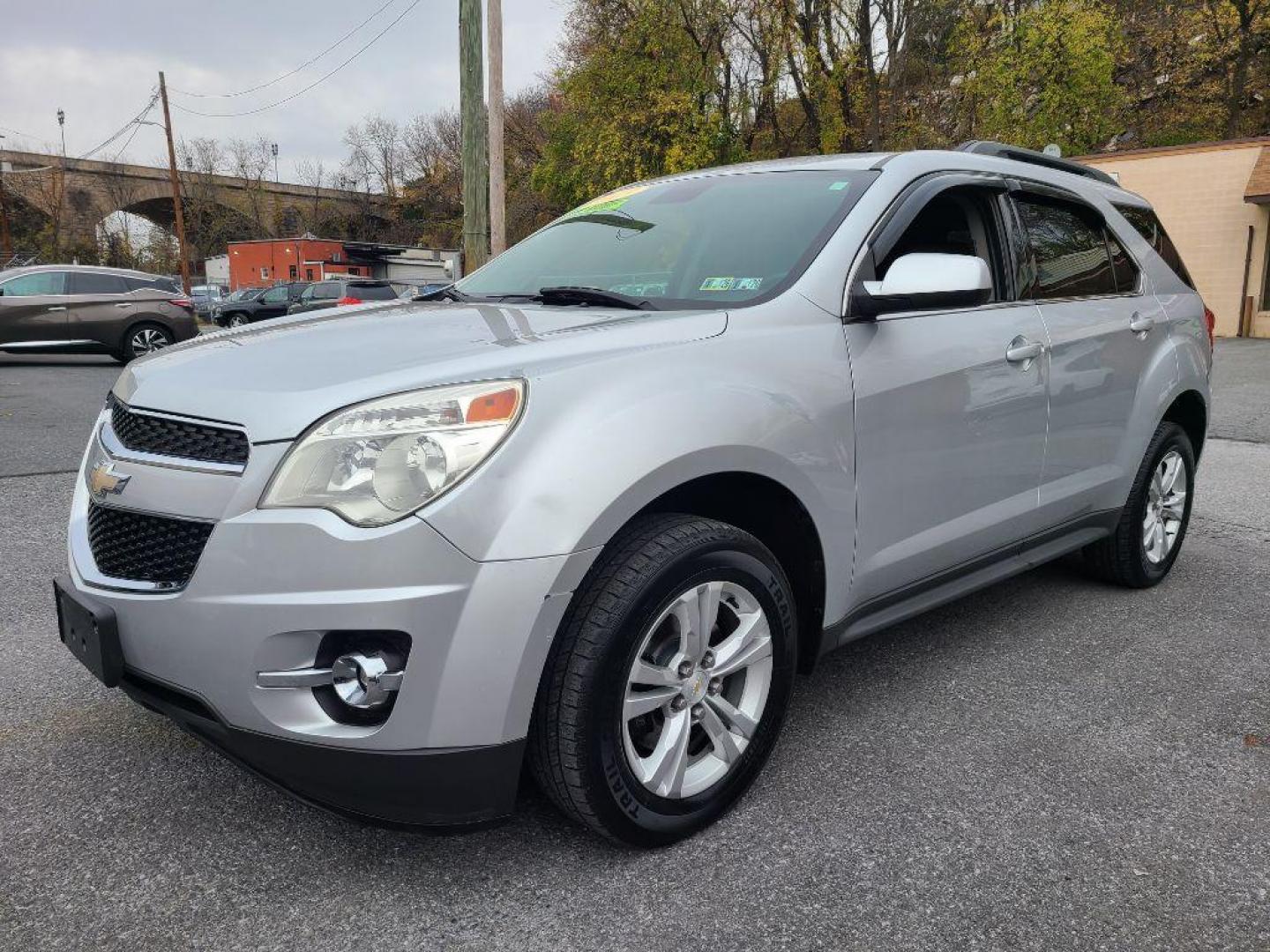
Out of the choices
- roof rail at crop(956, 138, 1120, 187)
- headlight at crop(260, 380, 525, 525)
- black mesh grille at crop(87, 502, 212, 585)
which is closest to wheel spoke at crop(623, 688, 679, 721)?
headlight at crop(260, 380, 525, 525)

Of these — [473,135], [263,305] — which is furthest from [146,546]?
[263,305]

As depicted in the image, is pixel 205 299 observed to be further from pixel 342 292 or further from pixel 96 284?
pixel 96 284

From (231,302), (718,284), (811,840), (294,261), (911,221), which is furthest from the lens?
(294,261)

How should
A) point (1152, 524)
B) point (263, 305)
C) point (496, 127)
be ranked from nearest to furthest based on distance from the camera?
point (1152, 524) → point (496, 127) → point (263, 305)

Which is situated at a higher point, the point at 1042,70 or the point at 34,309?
the point at 1042,70

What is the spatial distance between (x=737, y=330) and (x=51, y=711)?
2324mm

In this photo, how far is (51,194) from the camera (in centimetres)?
5116

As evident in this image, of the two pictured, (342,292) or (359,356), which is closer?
(359,356)

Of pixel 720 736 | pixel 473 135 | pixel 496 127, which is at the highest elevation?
pixel 496 127

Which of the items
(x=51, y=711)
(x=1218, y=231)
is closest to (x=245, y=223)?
(x=1218, y=231)

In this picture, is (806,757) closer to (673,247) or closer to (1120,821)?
(1120,821)

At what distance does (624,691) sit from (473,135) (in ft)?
29.9

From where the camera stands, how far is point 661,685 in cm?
215

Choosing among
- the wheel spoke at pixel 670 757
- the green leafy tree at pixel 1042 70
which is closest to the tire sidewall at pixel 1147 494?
the wheel spoke at pixel 670 757
